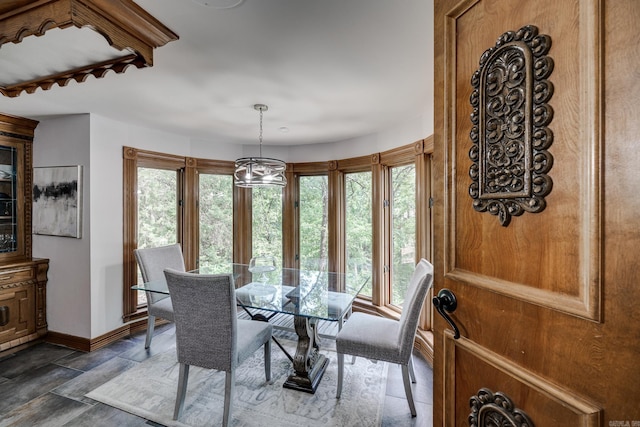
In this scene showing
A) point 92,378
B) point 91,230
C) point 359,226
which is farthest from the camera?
point 359,226

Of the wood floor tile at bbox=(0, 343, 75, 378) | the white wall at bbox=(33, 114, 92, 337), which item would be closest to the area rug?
the wood floor tile at bbox=(0, 343, 75, 378)

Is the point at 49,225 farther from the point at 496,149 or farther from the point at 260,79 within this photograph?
the point at 496,149

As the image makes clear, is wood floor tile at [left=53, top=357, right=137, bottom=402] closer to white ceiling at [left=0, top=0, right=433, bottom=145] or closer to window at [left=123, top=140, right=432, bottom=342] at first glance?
window at [left=123, top=140, right=432, bottom=342]

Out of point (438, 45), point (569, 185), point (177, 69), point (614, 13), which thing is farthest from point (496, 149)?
point (177, 69)

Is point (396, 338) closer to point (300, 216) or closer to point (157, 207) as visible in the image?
point (300, 216)

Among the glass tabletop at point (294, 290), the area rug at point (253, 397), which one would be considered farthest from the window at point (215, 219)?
the area rug at point (253, 397)

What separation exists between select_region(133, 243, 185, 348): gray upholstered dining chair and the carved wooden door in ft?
8.69

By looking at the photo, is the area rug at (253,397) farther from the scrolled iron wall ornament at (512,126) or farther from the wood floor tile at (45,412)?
the scrolled iron wall ornament at (512,126)

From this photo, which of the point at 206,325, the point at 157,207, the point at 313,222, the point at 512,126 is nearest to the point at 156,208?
the point at 157,207

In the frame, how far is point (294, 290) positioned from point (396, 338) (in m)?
0.98

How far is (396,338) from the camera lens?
2.05 metres

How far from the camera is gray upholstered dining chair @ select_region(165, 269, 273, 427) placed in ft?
5.76

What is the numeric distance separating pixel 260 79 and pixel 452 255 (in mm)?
1771

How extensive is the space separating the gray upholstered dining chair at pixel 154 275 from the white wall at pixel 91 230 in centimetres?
42
